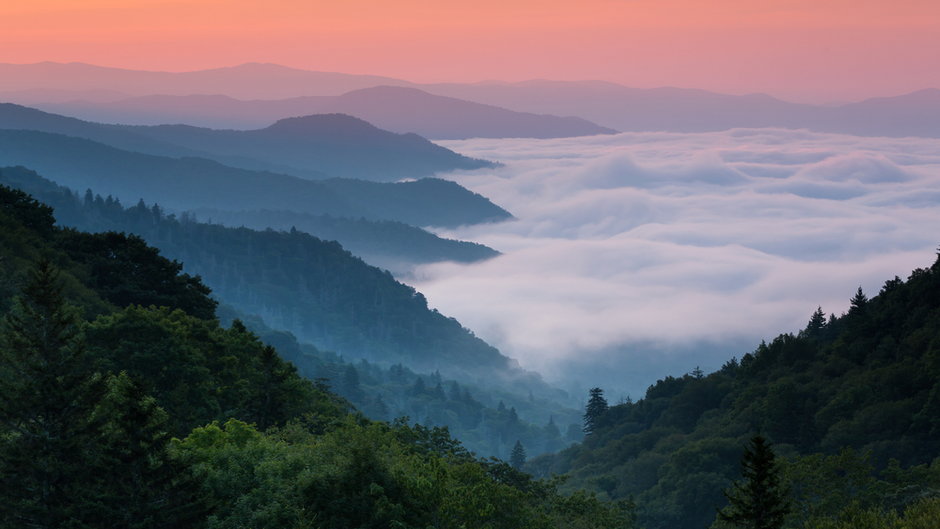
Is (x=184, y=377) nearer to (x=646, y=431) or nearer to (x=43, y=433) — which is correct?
(x=43, y=433)

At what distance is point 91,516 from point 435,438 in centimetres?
2636

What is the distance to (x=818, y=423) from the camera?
8206 centimetres

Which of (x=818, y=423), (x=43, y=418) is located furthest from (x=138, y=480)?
(x=818, y=423)

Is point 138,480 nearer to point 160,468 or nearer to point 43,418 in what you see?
point 160,468

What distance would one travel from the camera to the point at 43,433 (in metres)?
30.0

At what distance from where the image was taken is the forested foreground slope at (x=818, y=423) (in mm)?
49188

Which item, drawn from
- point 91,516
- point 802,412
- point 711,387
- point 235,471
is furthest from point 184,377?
point 711,387

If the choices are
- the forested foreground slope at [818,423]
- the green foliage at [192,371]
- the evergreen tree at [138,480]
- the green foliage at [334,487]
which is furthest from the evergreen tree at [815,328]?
the evergreen tree at [138,480]

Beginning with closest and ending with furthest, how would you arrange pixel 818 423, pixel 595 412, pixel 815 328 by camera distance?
pixel 818 423 < pixel 815 328 < pixel 595 412

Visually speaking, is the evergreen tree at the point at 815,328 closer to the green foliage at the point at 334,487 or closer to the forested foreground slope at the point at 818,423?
the forested foreground slope at the point at 818,423

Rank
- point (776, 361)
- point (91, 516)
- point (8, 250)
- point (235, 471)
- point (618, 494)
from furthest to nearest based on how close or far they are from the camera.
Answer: point (776, 361) < point (618, 494) < point (8, 250) < point (235, 471) < point (91, 516)

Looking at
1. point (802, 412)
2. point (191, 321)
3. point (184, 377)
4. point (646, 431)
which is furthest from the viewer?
point (646, 431)

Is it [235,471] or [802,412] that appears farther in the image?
[802,412]

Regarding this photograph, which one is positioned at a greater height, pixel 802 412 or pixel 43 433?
pixel 802 412
